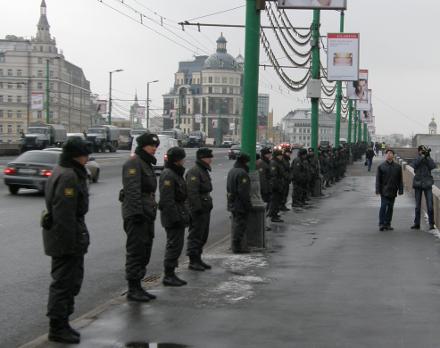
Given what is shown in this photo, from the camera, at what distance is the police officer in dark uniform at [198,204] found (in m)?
9.57

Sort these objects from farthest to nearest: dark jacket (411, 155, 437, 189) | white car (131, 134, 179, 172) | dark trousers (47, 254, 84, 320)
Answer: white car (131, 134, 179, 172) < dark jacket (411, 155, 437, 189) < dark trousers (47, 254, 84, 320)

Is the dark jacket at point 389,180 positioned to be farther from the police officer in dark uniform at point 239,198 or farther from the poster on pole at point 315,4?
the police officer in dark uniform at point 239,198

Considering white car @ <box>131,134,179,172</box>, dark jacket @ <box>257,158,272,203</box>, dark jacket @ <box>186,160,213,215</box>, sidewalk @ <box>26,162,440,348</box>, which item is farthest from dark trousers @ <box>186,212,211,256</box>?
white car @ <box>131,134,179,172</box>

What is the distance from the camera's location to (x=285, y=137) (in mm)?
176500

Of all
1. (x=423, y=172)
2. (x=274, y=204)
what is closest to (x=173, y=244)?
(x=423, y=172)

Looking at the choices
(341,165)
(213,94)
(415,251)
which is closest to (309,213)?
(415,251)

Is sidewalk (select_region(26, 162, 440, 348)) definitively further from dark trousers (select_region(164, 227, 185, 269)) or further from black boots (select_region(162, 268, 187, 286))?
dark trousers (select_region(164, 227, 185, 269))

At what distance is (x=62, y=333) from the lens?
607 cm

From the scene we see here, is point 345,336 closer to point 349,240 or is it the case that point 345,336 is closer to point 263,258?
point 263,258

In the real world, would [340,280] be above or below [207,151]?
below

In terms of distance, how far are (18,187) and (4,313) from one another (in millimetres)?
14668

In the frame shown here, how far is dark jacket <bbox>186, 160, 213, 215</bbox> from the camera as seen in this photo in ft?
31.3

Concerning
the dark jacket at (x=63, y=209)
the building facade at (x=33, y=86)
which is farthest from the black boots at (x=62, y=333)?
the building facade at (x=33, y=86)

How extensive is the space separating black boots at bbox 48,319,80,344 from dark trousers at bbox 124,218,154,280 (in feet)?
4.84
